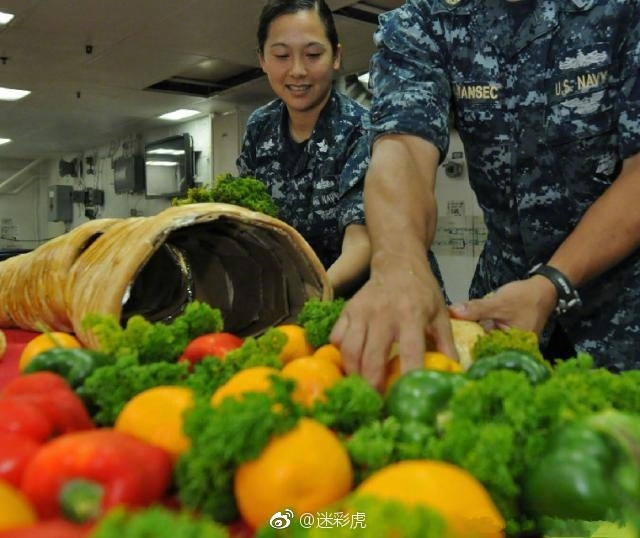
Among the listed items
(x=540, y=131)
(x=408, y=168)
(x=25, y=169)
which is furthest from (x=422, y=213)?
(x=25, y=169)

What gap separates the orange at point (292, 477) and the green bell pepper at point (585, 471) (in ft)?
0.45

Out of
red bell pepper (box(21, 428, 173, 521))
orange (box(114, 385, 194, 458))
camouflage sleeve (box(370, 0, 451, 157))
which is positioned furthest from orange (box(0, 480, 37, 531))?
camouflage sleeve (box(370, 0, 451, 157))

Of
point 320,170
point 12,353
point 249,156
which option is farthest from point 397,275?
point 249,156

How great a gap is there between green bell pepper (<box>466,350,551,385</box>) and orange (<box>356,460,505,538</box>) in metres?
0.18

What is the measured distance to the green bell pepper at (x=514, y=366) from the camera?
62cm

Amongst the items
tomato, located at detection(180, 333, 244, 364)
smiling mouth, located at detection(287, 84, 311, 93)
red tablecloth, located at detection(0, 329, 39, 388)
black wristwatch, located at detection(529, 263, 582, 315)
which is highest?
smiling mouth, located at detection(287, 84, 311, 93)

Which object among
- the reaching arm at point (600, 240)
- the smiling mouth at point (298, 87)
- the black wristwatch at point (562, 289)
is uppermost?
the smiling mouth at point (298, 87)

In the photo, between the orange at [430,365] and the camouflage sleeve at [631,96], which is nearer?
the orange at [430,365]

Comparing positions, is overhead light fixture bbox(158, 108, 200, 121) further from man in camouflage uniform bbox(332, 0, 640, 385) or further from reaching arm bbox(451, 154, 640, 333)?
reaching arm bbox(451, 154, 640, 333)

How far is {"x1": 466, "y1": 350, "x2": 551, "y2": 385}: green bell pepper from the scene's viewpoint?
625 millimetres

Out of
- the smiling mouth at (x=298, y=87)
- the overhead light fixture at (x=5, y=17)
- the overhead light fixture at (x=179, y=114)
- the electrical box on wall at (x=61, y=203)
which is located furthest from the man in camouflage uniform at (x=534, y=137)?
the electrical box on wall at (x=61, y=203)

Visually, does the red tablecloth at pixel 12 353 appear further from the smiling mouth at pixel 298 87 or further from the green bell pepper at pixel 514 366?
the smiling mouth at pixel 298 87

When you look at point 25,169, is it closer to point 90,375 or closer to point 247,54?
point 247,54

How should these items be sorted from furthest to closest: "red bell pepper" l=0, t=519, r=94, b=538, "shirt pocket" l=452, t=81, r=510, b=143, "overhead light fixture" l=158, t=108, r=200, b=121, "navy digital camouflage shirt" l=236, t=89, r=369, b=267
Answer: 1. "overhead light fixture" l=158, t=108, r=200, b=121
2. "navy digital camouflage shirt" l=236, t=89, r=369, b=267
3. "shirt pocket" l=452, t=81, r=510, b=143
4. "red bell pepper" l=0, t=519, r=94, b=538
